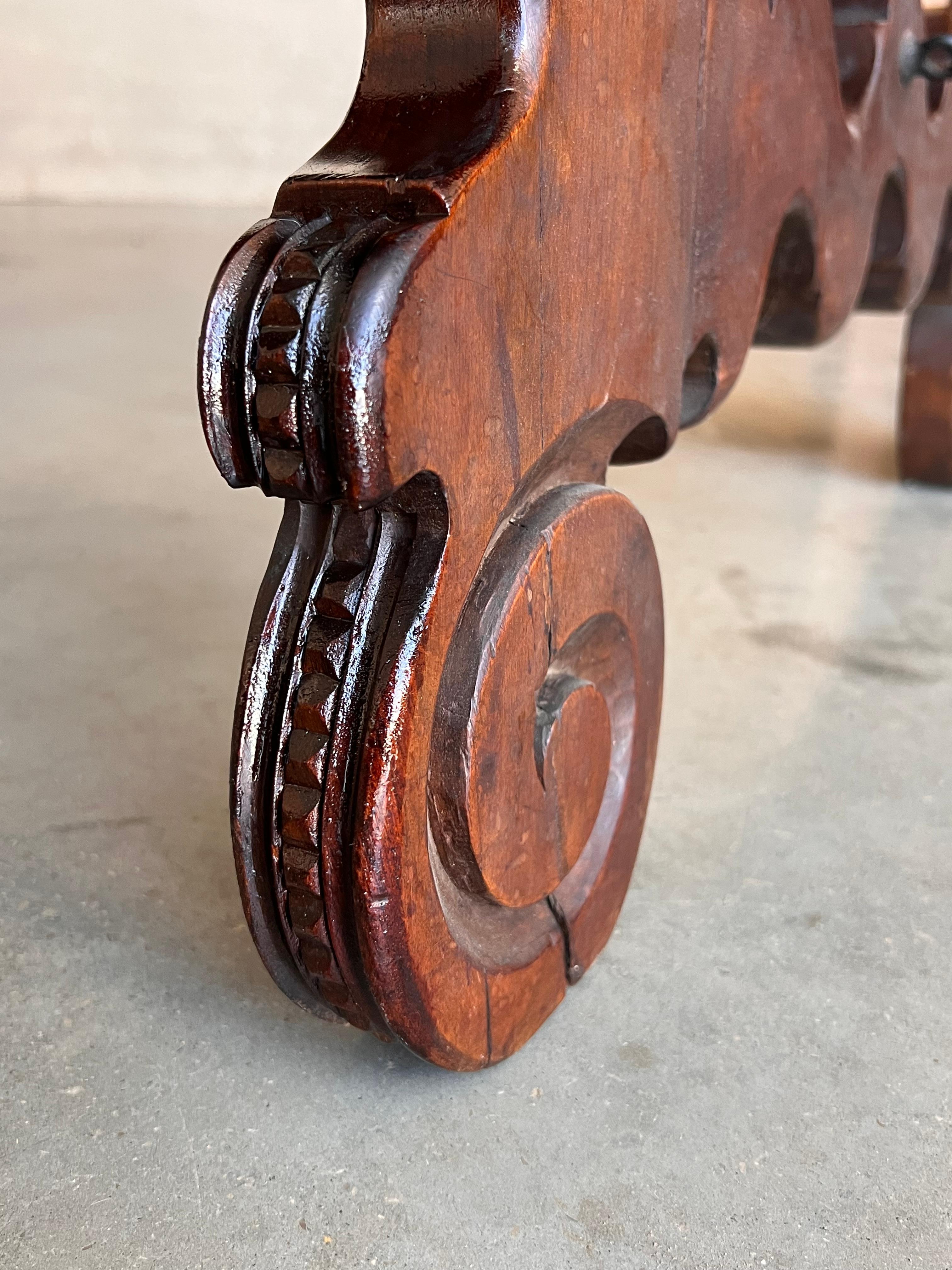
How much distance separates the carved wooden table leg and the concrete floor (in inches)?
3.3

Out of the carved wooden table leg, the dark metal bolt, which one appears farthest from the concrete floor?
the dark metal bolt

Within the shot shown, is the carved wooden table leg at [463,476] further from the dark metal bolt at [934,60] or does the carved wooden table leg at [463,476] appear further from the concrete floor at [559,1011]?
the dark metal bolt at [934,60]

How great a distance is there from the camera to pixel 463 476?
63cm

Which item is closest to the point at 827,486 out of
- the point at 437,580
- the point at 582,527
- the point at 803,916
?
the point at 803,916

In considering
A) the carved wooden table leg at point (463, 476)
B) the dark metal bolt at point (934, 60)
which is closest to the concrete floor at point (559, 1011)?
the carved wooden table leg at point (463, 476)

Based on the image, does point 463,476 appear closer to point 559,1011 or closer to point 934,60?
point 559,1011

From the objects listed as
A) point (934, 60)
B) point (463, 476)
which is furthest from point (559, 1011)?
point (934, 60)

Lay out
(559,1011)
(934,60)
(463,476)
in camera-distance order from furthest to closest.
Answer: (934,60)
(559,1011)
(463,476)

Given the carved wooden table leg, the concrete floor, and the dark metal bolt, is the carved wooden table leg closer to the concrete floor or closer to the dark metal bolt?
the concrete floor

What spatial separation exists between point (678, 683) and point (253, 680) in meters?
0.78

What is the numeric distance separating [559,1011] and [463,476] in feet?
1.37

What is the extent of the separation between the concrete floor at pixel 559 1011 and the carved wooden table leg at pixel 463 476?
0.08 meters

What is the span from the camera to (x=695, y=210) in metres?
0.85

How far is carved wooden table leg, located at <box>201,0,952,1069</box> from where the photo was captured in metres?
0.57
